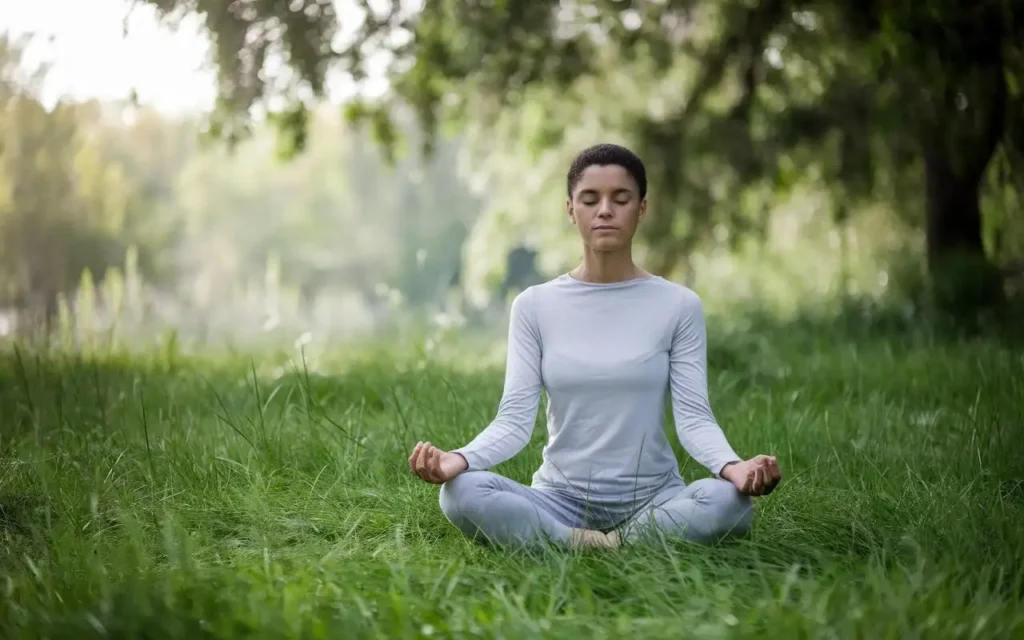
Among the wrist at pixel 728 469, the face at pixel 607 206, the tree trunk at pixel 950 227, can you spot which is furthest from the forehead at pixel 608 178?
the tree trunk at pixel 950 227

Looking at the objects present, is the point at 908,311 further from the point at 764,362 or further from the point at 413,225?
the point at 413,225

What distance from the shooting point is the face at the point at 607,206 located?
2.95 metres

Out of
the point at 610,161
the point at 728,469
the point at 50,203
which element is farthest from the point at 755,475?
the point at 50,203

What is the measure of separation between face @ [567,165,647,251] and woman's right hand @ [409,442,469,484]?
74cm

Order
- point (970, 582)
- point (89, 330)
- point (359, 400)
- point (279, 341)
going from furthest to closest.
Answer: point (279, 341) < point (89, 330) < point (359, 400) < point (970, 582)

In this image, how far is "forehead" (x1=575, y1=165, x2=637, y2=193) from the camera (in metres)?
2.96

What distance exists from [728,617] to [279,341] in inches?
236

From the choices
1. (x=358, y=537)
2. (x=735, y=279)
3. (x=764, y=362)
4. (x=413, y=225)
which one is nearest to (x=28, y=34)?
(x=358, y=537)

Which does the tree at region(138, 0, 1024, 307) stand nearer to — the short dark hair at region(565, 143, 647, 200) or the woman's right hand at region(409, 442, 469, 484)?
the short dark hair at region(565, 143, 647, 200)

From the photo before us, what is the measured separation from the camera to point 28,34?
6.02m

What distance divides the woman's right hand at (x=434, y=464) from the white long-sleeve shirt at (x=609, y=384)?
0.12 metres

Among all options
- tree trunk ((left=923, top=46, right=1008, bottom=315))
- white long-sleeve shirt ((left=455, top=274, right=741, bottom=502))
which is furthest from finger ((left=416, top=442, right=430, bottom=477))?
tree trunk ((left=923, top=46, right=1008, bottom=315))

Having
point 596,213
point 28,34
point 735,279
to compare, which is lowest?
point 735,279

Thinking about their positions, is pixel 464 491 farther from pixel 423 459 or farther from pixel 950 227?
pixel 950 227
